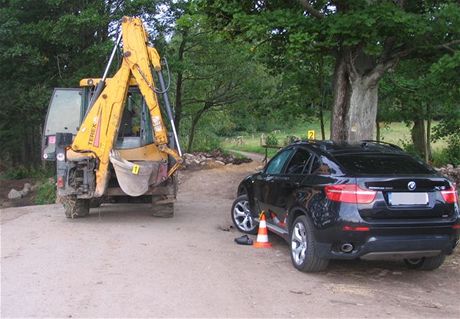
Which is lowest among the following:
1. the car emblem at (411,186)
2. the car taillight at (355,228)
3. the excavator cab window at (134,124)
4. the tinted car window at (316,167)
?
the car taillight at (355,228)

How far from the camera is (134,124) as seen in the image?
12453 millimetres

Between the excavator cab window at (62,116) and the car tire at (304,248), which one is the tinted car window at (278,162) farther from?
the excavator cab window at (62,116)

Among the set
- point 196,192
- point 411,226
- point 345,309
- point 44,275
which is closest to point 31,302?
point 44,275

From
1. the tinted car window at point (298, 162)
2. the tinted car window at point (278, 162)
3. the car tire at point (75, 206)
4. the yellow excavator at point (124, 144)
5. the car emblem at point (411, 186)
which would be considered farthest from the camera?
the car tire at point (75, 206)

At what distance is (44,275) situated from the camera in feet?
22.7

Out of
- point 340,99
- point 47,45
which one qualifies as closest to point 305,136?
point 47,45

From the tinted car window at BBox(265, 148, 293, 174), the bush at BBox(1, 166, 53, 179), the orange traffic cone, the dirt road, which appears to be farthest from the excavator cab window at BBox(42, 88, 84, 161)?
the bush at BBox(1, 166, 53, 179)

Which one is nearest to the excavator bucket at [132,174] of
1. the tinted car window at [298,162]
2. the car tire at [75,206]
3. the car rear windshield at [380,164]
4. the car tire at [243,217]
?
the car tire at [75,206]

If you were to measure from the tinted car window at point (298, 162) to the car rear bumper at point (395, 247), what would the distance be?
1.51 m

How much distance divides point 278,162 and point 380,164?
7.36 feet

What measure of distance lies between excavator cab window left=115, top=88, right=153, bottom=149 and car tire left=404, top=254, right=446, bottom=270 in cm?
630

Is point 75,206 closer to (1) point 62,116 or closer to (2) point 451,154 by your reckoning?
(1) point 62,116

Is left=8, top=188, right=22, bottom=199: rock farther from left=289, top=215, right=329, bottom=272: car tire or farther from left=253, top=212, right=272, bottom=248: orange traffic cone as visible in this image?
left=289, top=215, right=329, bottom=272: car tire

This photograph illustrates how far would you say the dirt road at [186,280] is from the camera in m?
5.76
